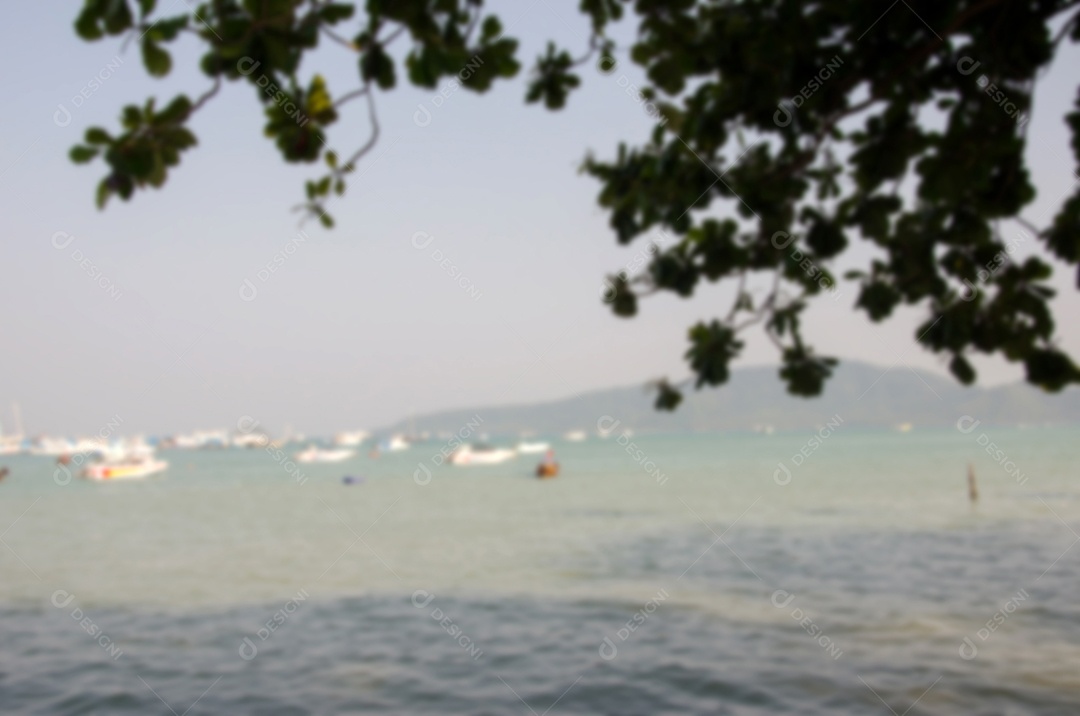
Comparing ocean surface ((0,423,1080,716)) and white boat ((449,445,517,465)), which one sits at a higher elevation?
white boat ((449,445,517,465))

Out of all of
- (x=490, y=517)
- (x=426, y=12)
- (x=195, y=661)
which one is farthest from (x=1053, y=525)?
(x=426, y=12)

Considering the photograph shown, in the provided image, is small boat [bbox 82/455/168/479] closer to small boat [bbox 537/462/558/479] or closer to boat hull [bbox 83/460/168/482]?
boat hull [bbox 83/460/168/482]

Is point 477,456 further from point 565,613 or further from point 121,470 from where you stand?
point 565,613

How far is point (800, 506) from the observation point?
29.9 m

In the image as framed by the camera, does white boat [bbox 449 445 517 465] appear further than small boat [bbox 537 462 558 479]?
Yes

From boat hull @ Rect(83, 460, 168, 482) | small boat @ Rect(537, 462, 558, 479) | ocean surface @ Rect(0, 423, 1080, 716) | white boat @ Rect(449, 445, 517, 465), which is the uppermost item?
white boat @ Rect(449, 445, 517, 465)

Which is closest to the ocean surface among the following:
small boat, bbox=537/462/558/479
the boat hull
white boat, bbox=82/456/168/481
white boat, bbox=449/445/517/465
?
small boat, bbox=537/462/558/479

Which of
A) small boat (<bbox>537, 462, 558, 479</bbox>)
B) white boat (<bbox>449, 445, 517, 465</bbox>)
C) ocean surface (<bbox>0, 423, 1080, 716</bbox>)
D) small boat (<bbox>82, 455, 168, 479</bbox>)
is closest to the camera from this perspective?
ocean surface (<bbox>0, 423, 1080, 716</bbox>)

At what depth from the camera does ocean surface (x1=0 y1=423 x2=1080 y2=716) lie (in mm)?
9594

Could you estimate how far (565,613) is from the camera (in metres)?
13.4

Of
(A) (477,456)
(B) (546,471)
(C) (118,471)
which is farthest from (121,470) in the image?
(B) (546,471)

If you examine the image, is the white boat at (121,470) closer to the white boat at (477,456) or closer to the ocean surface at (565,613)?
the white boat at (477,456)

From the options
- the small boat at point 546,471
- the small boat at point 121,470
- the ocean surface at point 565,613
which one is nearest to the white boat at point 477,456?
the small boat at point 546,471

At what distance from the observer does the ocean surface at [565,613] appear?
9.59m
